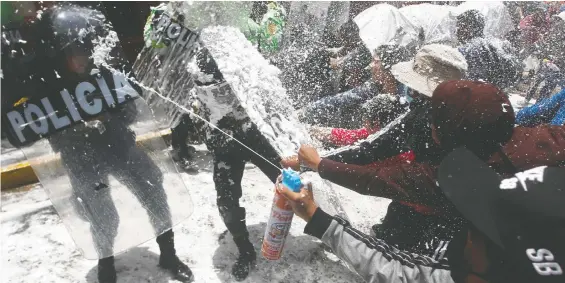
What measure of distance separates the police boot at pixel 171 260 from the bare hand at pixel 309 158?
1.05 meters

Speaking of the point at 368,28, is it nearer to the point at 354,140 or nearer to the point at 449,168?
the point at 354,140

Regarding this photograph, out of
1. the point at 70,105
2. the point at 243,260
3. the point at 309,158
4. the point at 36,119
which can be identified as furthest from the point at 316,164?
the point at 36,119

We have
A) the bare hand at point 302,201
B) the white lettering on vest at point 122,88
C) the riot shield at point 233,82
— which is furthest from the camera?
the riot shield at point 233,82

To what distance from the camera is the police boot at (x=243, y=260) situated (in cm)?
250

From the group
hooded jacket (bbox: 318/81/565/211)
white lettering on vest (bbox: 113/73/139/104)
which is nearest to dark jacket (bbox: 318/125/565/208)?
hooded jacket (bbox: 318/81/565/211)

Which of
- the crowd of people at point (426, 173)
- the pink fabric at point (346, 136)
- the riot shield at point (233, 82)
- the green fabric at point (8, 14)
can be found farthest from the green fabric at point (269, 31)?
the green fabric at point (8, 14)

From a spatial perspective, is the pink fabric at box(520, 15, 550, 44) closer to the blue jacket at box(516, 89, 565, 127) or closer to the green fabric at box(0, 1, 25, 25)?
the blue jacket at box(516, 89, 565, 127)

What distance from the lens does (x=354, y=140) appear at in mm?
3039

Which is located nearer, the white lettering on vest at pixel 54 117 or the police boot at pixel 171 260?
the white lettering on vest at pixel 54 117

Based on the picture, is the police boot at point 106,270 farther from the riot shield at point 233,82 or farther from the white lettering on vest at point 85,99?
the riot shield at point 233,82

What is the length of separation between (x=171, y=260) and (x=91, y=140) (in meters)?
0.96

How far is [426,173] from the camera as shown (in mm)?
1826

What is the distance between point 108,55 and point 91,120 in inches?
15.1

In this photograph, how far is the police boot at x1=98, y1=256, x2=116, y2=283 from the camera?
2316 millimetres
